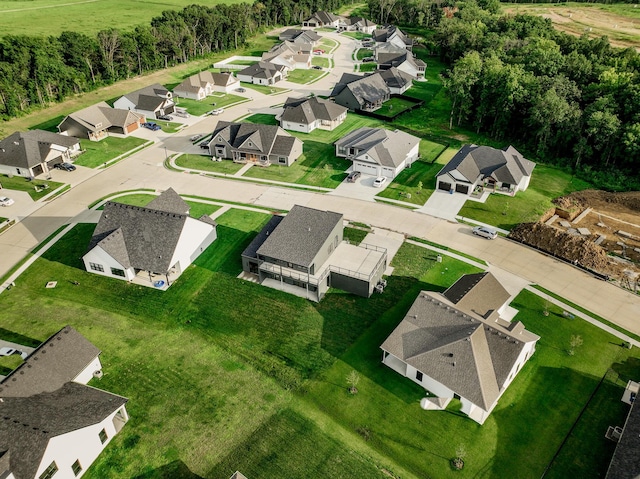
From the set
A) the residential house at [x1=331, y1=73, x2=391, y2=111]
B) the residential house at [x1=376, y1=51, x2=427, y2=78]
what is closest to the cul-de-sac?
the residential house at [x1=331, y1=73, x2=391, y2=111]

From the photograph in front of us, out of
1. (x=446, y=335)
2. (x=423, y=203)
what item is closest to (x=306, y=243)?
(x=446, y=335)

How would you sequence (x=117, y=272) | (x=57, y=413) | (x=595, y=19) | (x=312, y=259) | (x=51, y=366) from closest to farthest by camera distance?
(x=57, y=413)
(x=51, y=366)
(x=312, y=259)
(x=117, y=272)
(x=595, y=19)

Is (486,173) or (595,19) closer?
(486,173)

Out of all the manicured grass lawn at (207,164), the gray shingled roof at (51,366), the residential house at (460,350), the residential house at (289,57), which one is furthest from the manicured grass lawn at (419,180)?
the residential house at (289,57)

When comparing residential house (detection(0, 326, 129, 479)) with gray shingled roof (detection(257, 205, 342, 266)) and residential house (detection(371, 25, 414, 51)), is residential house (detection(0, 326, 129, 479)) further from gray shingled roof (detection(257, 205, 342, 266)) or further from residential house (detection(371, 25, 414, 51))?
residential house (detection(371, 25, 414, 51))

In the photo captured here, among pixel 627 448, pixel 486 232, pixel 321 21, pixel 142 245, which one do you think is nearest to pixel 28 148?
pixel 142 245

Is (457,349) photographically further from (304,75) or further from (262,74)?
(304,75)
